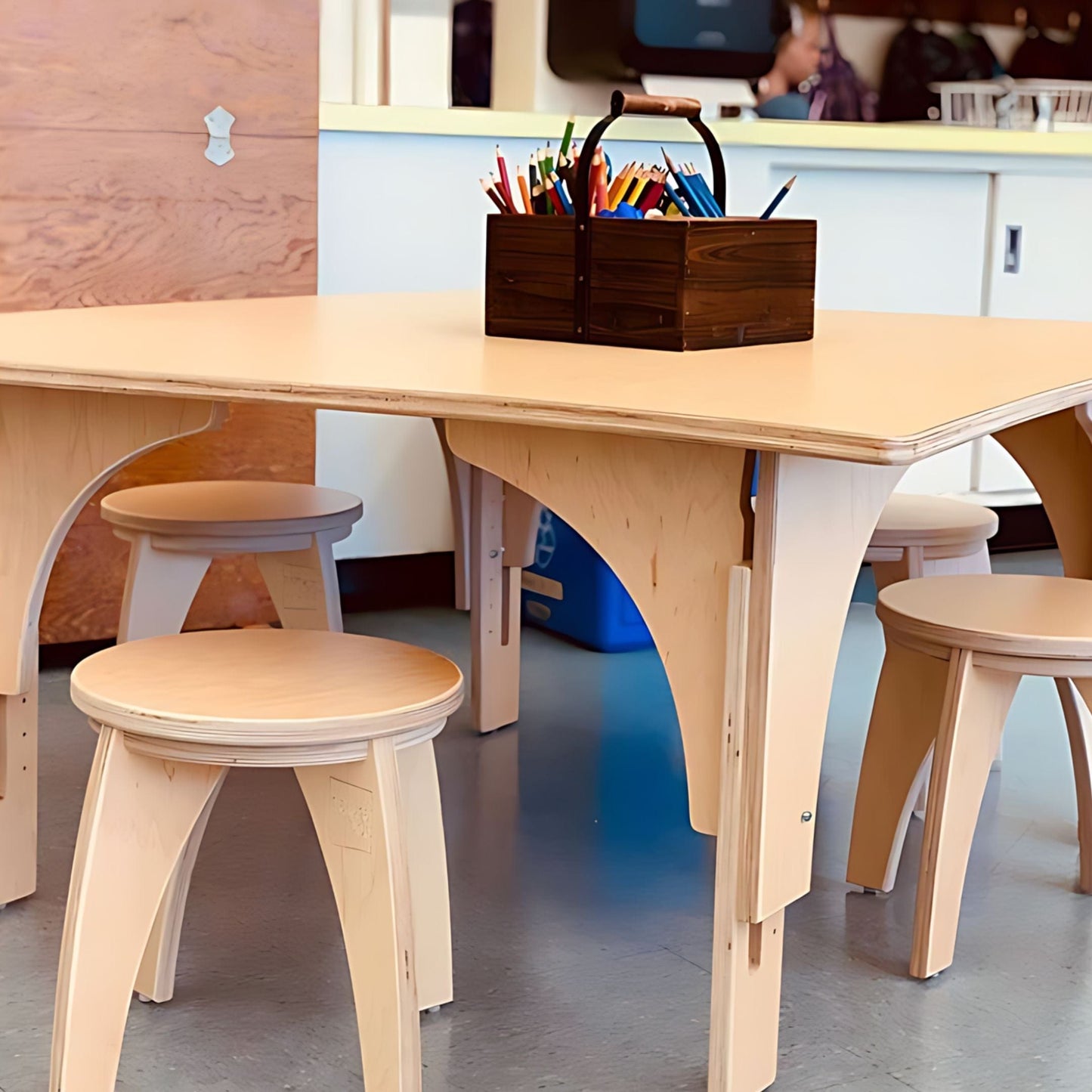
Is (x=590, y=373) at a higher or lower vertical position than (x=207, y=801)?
higher

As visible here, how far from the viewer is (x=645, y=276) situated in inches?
77.6

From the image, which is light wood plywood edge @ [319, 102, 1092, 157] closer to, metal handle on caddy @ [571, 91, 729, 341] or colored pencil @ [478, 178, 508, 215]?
colored pencil @ [478, 178, 508, 215]

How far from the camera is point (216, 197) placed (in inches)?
128

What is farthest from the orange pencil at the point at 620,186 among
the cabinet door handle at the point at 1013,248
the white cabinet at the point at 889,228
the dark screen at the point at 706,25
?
the cabinet door handle at the point at 1013,248

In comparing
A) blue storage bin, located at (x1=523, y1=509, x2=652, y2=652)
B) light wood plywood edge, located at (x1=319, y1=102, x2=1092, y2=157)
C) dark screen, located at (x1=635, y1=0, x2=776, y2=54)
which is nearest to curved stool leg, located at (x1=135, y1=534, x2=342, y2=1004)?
blue storage bin, located at (x1=523, y1=509, x2=652, y2=652)

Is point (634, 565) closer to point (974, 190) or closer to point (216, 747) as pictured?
point (216, 747)

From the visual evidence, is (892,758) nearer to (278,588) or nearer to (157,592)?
(278,588)

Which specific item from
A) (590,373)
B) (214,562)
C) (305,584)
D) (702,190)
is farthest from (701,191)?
(214,562)

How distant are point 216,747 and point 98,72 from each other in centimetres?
199

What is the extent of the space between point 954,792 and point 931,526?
66 cm

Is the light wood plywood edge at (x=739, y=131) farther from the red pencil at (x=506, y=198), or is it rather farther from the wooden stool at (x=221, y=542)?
the red pencil at (x=506, y=198)

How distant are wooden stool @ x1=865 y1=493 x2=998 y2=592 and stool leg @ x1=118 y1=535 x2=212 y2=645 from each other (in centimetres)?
105

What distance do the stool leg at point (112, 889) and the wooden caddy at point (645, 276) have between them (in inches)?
30.5

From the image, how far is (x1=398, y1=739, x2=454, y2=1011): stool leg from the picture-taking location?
171cm
